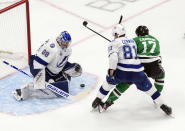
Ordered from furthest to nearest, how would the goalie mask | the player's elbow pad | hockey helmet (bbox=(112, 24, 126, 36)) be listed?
1. the goalie mask
2. hockey helmet (bbox=(112, 24, 126, 36))
3. the player's elbow pad

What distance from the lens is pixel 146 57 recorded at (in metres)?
4.41

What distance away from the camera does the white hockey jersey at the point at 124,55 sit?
426 centimetres

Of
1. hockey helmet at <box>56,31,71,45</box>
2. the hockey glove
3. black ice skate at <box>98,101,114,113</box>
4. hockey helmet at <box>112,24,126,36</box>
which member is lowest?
black ice skate at <box>98,101,114,113</box>

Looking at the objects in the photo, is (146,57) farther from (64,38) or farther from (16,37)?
(16,37)

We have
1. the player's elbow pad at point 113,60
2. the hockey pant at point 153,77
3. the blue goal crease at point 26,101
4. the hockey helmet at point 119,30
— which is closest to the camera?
the player's elbow pad at point 113,60

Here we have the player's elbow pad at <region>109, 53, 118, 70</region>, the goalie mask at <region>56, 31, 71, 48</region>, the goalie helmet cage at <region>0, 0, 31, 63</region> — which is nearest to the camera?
Answer: the player's elbow pad at <region>109, 53, 118, 70</region>

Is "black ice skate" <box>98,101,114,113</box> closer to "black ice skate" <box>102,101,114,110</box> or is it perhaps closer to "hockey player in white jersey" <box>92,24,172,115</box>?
"black ice skate" <box>102,101,114,110</box>

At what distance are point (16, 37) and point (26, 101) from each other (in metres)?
0.98

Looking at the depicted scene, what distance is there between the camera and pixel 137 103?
487 centimetres

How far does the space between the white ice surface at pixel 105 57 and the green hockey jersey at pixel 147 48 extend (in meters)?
0.65

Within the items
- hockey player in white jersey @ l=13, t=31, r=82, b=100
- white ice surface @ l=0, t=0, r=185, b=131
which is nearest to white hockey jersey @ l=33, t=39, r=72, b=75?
hockey player in white jersey @ l=13, t=31, r=82, b=100

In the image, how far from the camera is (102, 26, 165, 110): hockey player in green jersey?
4367mm

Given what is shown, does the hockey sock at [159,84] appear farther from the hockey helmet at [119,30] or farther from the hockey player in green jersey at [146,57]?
the hockey helmet at [119,30]

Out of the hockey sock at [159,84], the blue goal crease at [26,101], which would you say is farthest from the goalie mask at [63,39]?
the hockey sock at [159,84]
